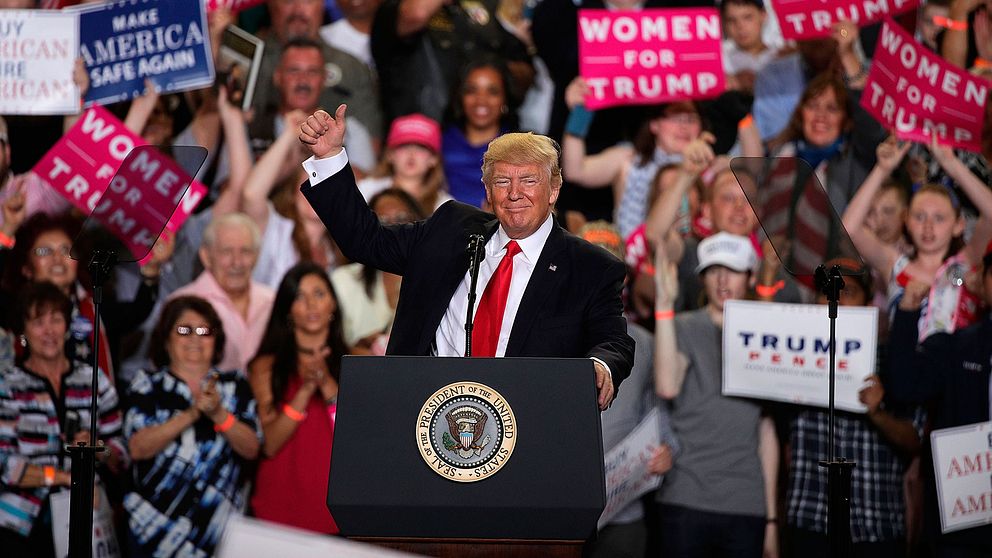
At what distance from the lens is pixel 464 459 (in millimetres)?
2797

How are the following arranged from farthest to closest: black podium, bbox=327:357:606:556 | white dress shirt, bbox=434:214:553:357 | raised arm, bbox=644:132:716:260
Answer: raised arm, bbox=644:132:716:260 < white dress shirt, bbox=434:214:553:357 < black podium, bbox=327:357:606:556

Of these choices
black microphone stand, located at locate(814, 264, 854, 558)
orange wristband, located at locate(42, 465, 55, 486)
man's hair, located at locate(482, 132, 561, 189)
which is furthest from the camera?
orange wristband, located at locate(42, 465, 55, 486)

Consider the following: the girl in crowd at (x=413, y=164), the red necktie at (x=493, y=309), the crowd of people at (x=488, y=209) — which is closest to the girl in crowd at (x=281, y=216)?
the crowd of people at (x=488, y=209)

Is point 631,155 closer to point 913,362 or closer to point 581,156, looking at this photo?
point 581,156

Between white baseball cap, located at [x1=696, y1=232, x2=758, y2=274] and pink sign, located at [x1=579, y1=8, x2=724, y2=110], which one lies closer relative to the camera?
white baseball cap, located at [x1=696, y1=232, x2=758, y2=274]

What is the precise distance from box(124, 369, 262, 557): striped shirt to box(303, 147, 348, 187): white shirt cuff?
2.45 meters

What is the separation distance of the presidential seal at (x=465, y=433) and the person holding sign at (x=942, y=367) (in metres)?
3.55

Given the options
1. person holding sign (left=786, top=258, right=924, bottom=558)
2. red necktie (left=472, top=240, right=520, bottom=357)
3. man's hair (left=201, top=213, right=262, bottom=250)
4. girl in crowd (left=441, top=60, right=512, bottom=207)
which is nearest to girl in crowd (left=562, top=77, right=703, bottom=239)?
girl in crowd (left=441, top=60, right=512, bottom=207)

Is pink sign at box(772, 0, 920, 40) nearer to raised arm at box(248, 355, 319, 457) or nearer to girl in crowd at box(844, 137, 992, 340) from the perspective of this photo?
girl in crowd at box(844, 137, 992, 340)

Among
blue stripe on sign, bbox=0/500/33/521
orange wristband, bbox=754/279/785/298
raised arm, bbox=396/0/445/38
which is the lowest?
blue stripe on sign, bbox=0/500/33/521

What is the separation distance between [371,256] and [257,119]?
323 centimetres

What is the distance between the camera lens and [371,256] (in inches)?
139

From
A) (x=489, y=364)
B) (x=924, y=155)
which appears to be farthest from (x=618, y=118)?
(x=489, y=364)

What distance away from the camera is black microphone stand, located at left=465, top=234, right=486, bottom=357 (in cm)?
Result: 305
